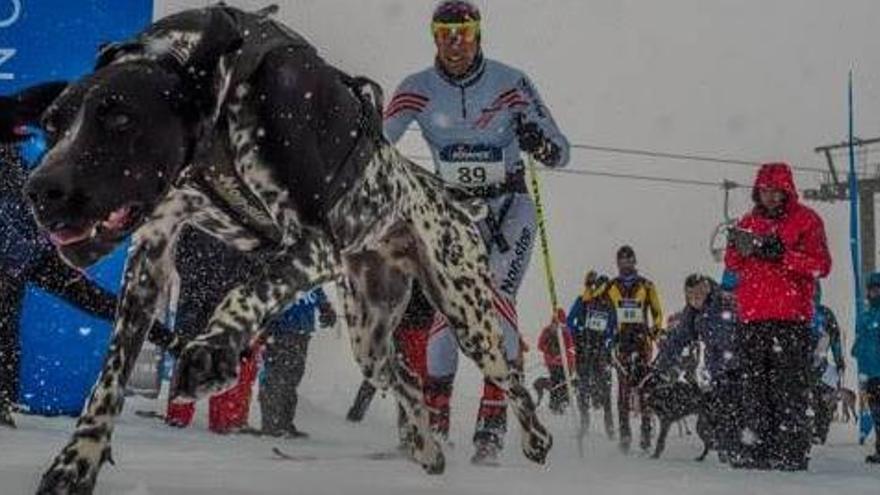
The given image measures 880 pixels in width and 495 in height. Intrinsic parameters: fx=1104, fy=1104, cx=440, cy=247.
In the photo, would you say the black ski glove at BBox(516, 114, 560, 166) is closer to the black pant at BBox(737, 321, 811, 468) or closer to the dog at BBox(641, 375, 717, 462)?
the black pant at BBox(737, 321, 811, 468)

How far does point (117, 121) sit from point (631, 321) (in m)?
8.81

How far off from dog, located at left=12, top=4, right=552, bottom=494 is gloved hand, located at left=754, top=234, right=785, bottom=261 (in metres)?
3.41

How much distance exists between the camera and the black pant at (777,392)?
6465mm

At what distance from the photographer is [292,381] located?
7441 millimetres

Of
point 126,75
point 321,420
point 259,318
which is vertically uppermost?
point 126,75

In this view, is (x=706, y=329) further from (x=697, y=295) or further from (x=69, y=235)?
(x=69, y=235)

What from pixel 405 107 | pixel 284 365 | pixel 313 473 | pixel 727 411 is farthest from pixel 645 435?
pixel 313 473

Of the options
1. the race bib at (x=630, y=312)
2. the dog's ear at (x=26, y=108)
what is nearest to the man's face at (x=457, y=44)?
the dog's ear at (x=26, y=108)

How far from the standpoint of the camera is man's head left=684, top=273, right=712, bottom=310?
365 inches

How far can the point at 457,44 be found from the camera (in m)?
5.24

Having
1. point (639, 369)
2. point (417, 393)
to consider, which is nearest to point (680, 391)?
point (639, 369)

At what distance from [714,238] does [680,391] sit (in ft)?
79.9

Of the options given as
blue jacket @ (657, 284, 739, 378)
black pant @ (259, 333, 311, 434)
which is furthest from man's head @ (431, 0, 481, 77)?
blue jacket @ (657, 284, 739, 378)

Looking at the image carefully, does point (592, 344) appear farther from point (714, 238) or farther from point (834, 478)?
point (714, 238)
